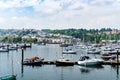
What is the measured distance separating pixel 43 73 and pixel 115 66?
667 inches

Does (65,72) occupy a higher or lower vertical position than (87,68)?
lower

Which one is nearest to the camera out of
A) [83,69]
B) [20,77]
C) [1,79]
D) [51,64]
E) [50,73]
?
[1,79]

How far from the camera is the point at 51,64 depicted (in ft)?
240

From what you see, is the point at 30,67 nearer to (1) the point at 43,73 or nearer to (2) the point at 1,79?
(1) the point at 43,73

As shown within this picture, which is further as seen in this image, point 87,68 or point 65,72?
point 87,68

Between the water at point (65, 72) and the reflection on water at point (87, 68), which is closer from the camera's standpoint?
the water at point (65, 72)

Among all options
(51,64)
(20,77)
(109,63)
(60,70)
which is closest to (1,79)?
(20,77)

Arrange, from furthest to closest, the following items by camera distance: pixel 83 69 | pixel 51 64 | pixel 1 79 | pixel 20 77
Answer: pixel 51 64, pixel 83 69, pixel 20 77, pixel 1 79

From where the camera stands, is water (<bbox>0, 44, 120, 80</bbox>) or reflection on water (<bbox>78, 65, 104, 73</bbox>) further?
reflection on water (<bbox>78, 65, 104, 73</bbox>)

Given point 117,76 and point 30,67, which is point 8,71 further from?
point 117,76

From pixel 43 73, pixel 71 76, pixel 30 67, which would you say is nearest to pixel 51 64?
pixel 30 67

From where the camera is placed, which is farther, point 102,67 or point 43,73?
point 102,67

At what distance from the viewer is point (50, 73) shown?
6194cm

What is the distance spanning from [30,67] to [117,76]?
20.9 m
